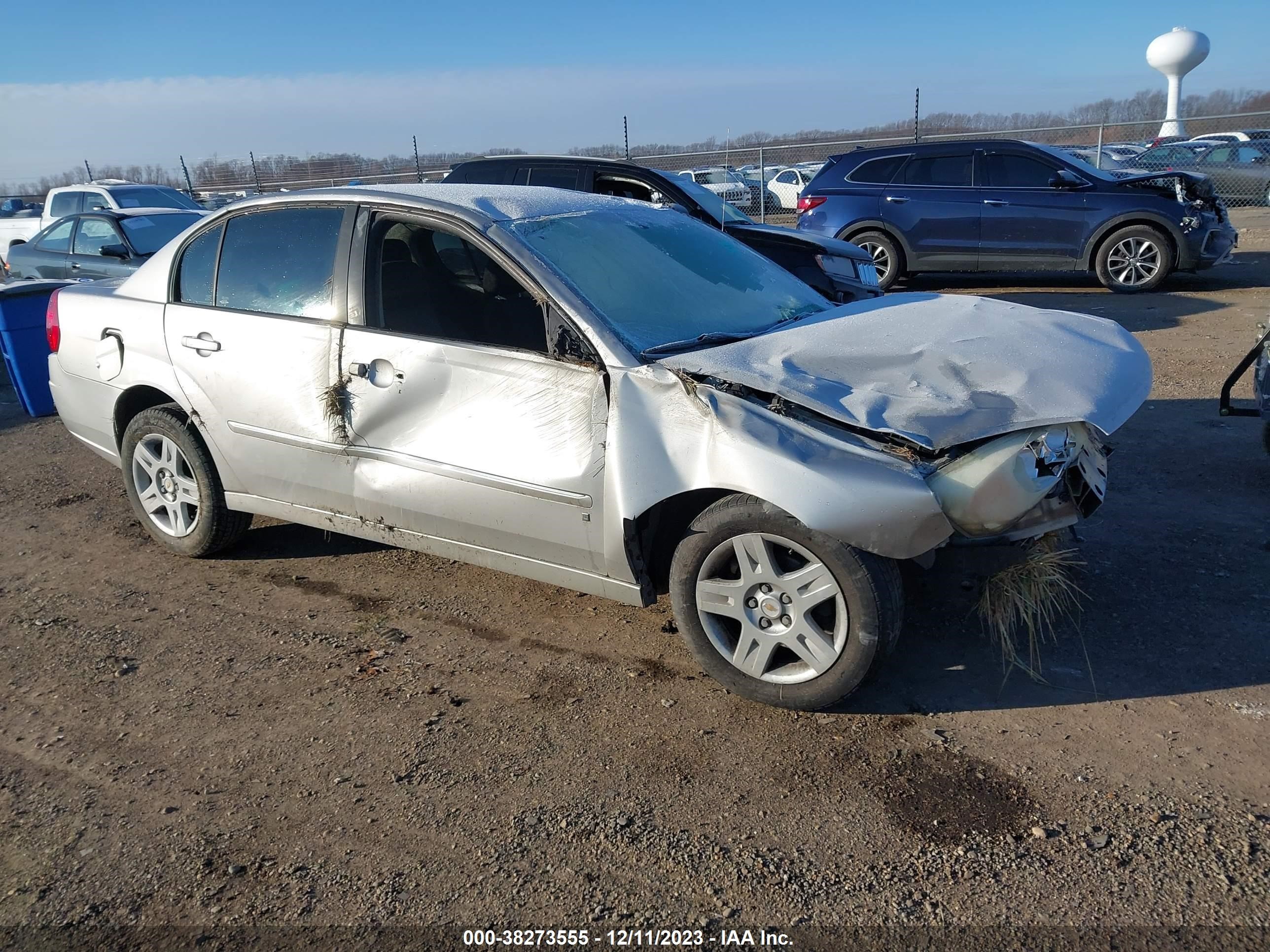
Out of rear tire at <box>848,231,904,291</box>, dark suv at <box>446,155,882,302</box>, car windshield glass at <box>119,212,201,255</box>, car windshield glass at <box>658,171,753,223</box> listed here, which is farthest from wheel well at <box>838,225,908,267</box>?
car windshield glass at <box>119,212,201,255</box>

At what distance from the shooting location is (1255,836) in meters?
2.69

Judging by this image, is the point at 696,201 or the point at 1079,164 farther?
the point at 1079,164

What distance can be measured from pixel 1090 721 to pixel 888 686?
26.0 inches

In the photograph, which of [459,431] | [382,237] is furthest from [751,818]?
[382,237]

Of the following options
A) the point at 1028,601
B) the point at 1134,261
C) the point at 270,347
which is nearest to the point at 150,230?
the point at 270,347

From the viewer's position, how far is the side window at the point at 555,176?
966 cm

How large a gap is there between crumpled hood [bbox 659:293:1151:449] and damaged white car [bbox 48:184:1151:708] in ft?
Result: 0.04

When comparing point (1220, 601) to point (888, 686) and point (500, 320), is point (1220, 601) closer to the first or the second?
point (888, 686)

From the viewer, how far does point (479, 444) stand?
382cm

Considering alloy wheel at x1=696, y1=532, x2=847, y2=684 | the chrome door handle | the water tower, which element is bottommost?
alloy wheel at x1=696, y1=532, x2=847, y2=684

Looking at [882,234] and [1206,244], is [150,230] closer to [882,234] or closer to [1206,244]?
[882,234]

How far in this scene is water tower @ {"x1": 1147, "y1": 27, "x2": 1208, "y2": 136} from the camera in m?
50.7

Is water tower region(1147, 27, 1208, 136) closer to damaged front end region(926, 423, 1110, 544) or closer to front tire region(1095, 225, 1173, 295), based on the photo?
front tire region(1095, 225, 1173, 295)

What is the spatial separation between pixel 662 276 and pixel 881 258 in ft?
29.8
